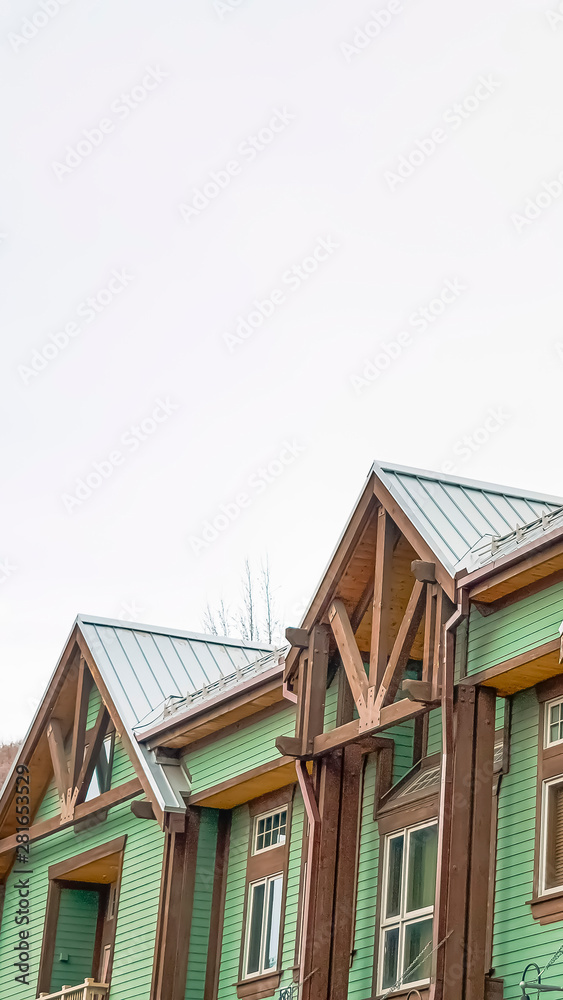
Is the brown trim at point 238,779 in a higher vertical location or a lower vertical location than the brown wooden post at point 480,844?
higher

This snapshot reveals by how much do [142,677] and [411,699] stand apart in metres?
9.56

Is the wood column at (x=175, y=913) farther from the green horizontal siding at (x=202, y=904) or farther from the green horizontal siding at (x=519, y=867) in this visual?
the green horizontal siding at (x=519, y=867)

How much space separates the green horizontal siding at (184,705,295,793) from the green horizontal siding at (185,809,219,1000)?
62 centimetres

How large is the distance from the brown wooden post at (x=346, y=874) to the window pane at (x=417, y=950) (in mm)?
947

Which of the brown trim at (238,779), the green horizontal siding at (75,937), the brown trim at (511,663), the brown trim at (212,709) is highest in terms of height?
the brown trim at (212,709)

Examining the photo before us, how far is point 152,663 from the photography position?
→ 25.5 metres

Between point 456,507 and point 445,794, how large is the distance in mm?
3976

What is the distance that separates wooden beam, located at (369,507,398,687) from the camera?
1716cm

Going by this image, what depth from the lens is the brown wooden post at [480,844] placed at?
14914 mm

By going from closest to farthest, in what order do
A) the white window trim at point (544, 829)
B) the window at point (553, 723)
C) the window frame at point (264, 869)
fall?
1. the white window trim at point (544, 829)
2. the window at point (553, 723)
3. the window frame at point (264, 869)

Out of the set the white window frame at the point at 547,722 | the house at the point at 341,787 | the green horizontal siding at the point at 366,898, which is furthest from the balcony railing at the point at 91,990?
the white window frame at the point at 547,722

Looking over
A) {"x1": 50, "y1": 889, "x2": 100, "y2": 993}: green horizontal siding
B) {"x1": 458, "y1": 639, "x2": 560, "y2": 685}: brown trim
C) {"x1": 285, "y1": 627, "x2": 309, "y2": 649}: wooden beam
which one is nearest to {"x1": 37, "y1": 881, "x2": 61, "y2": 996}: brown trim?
{"x1": 50, "y1": 889, "x2": 100, "y2": 993}: green horizontal siding

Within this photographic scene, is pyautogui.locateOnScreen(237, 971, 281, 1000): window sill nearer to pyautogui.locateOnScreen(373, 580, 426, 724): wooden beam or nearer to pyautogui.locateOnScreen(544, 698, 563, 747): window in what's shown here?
pyautogui.locateOnScreen(373, 580, 426, 724): wooden beam

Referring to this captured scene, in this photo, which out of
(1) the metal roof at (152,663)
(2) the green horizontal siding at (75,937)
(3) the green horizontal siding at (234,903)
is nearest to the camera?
(3) the green horizontal siding at (234,903)
